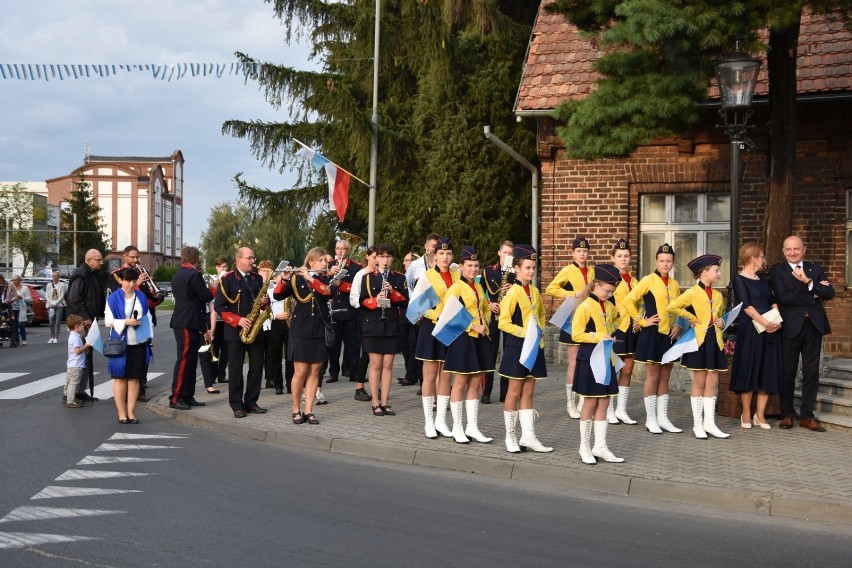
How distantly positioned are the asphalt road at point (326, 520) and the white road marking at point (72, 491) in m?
0.02

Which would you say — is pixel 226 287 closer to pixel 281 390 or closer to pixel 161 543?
pixel 281 390

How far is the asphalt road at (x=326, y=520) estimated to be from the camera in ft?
18.5

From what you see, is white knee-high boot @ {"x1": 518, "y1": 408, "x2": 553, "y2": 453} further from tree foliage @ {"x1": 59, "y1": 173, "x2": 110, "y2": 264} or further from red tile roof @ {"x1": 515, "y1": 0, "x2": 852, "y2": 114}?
tree foliage @ {"x1": 59, "y1": 173, "x2": 110, "y2": 264}

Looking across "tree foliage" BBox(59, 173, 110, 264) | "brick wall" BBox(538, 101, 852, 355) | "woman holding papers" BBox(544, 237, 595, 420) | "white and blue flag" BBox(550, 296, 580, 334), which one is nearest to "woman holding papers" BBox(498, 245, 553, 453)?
"white and blue flag" BBox(550, 296, 580, 334)

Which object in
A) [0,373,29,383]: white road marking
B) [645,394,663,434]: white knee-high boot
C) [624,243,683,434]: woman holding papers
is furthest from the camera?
[0,373,29,383]: white road marking

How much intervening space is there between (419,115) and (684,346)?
668 inches

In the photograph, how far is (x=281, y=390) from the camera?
1328 centimetres

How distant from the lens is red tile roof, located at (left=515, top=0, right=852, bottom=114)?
14445 millimetres

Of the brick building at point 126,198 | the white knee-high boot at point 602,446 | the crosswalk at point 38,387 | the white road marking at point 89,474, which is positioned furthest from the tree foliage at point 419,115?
the brick building at point 126,198

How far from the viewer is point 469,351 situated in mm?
9445

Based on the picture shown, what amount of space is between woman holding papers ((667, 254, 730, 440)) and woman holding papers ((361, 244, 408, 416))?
3.23 m

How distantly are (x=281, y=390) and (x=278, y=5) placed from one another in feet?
49.3

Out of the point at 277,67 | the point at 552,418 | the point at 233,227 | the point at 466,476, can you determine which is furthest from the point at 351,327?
the point at 233,227

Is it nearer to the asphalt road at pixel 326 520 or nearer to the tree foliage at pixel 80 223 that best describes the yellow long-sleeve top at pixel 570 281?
the asphalt road at pixel 326 520
